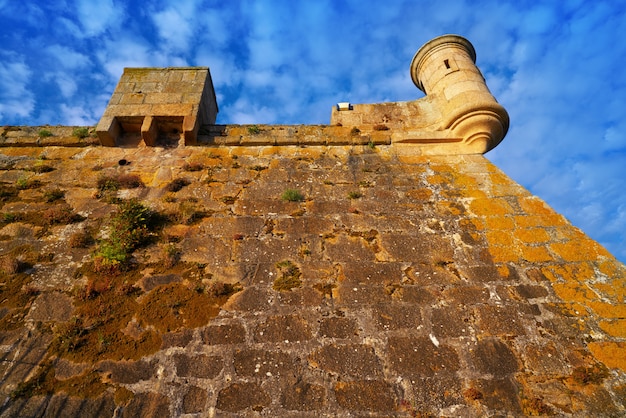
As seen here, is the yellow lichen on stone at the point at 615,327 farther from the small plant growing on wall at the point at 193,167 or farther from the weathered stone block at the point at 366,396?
the small plant growing on wall at the point at 193,167

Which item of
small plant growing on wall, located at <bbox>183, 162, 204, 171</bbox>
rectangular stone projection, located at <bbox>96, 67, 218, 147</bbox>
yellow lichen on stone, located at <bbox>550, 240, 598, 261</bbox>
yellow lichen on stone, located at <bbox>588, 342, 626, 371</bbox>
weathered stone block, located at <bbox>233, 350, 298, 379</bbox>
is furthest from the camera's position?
rectangular stone projection, located at <bbox>96, 67, 218, 147</bbox>

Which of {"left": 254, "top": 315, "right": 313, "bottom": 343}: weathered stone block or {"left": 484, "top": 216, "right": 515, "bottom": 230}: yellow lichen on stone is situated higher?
{"left": 484, "top": 216, "right": 515, "bottom": 230}: yellow lichen on stone

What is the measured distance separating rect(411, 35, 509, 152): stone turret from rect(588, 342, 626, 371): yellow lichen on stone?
3240 millimetres

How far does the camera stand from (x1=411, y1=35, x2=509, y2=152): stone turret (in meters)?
5.73

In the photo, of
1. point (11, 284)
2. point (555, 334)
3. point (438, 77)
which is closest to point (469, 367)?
point (555, 334)

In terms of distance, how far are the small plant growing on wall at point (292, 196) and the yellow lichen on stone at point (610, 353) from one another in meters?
3.43

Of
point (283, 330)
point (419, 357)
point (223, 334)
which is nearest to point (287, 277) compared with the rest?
point (283, 330)

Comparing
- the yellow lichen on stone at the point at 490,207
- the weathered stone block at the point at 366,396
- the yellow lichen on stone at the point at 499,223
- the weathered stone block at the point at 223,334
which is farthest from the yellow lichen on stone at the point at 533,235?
the weathered stone block at the point at 223,334

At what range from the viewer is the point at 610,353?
3.25 m

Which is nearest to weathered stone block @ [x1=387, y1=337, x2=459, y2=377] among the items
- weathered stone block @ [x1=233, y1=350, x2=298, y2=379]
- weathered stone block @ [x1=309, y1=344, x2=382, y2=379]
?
weathered stone block @ [x1=309, y1=344, x2=382, y2=379]

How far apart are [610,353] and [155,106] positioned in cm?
668

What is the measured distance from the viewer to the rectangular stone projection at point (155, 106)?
5.88 meters

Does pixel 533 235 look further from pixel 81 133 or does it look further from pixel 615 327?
pixel 81 133

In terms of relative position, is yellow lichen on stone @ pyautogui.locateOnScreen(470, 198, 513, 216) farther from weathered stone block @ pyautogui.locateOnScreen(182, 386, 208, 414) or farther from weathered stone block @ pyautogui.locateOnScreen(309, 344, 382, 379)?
weathered stone block @ pyautogui.locateOnScreen(182, 386, 208, 414)
